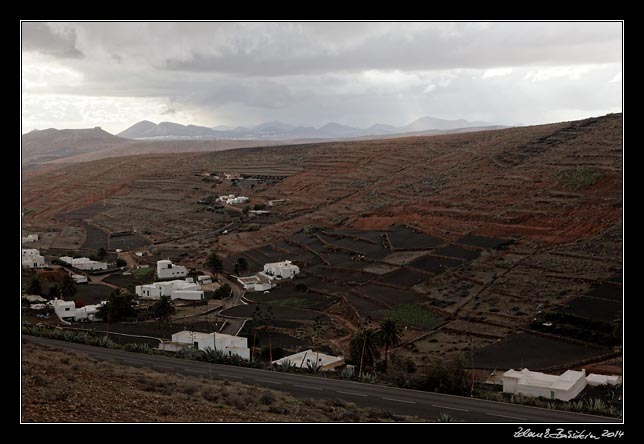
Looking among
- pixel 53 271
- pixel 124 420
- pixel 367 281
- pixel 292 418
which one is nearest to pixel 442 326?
pixel 367 281

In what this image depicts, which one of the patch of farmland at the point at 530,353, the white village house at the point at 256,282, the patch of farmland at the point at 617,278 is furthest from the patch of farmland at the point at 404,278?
the patch of farmland at the point at 530,353

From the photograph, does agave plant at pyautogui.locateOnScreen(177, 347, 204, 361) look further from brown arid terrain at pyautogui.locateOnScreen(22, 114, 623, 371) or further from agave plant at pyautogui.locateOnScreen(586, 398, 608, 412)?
agave plant at pyautogui.locateOnScreen(586, 398, 608, 412)

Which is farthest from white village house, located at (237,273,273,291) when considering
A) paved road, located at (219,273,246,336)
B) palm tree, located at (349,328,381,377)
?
palm tree, located at (349,328,381,377)

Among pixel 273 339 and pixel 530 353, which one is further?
pixel 273 339

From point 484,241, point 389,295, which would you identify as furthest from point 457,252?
point 389,295

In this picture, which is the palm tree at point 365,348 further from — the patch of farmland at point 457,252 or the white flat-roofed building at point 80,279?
the white flat-roofed building at point 80,279

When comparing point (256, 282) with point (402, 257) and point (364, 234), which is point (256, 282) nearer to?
point (402, 257)
